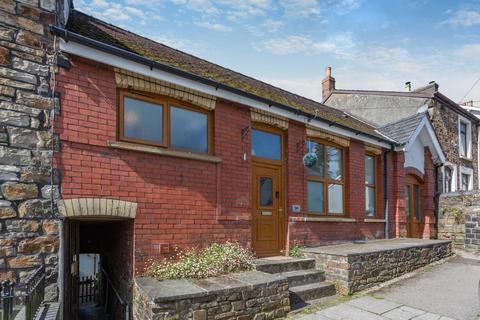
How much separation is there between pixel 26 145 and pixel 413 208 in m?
12.5

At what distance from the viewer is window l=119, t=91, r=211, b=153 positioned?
5.88m

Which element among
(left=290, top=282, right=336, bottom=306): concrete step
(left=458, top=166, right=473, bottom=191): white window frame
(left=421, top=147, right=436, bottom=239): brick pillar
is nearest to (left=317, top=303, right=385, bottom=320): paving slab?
(left=290, top=282, right=336, bottom=306): concrete step

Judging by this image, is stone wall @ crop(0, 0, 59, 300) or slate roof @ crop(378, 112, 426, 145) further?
slate roof @ crop(378, 112, 426, 145)

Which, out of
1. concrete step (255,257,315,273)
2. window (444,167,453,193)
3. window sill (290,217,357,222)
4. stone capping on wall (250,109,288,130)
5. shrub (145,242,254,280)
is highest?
stone capping on wall (250,109,288,130)

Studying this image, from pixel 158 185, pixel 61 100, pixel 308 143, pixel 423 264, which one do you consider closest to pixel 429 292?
pixel 423 264

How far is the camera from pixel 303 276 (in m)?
7.01

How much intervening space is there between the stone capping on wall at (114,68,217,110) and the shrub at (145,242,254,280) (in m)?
2.71

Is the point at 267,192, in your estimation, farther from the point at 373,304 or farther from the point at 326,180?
the point at 373,304

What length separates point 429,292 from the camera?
7.16 m

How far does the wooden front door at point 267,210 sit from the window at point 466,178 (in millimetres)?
12751

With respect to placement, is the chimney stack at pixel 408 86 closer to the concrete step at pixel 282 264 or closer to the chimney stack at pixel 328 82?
the chimney stack at pixel 328 82

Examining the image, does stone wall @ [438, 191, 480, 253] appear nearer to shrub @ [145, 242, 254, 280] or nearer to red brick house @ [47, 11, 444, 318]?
red brick house @ [47, 11, 444, 318]

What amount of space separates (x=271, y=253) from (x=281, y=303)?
223 cm

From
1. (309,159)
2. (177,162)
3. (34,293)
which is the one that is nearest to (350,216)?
(309,159)
